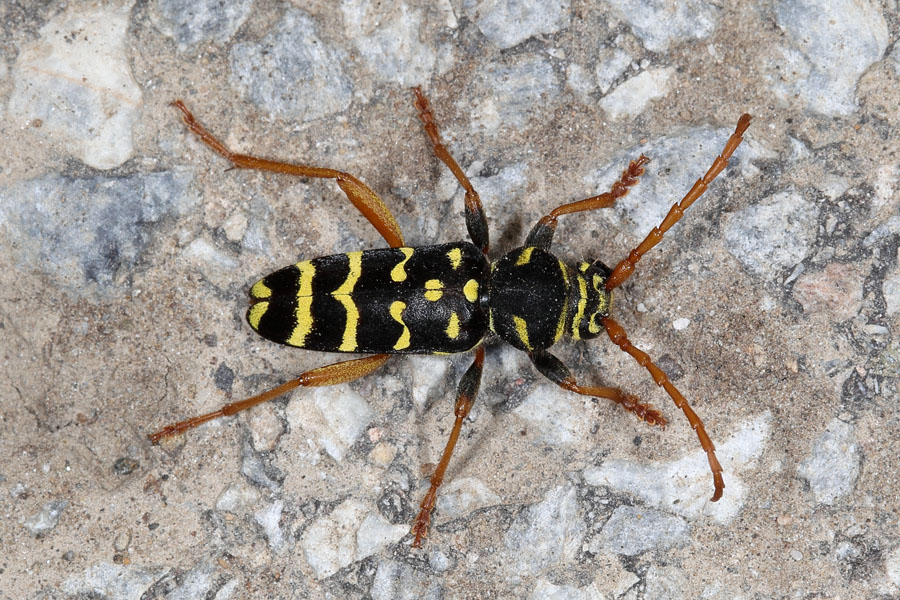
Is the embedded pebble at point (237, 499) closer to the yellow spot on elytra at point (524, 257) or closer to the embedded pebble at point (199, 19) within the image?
the yellow spot on elytra at point (524, 257)

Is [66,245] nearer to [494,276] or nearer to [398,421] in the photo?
[398,421]

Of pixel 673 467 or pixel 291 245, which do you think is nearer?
pixel 673 467

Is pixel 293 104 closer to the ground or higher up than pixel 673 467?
higher up

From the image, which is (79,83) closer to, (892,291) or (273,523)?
(273,523)

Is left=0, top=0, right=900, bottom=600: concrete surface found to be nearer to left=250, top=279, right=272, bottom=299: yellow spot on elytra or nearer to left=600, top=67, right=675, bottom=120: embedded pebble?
left=600, top=67, right=675, bottom=120: embedded pebble

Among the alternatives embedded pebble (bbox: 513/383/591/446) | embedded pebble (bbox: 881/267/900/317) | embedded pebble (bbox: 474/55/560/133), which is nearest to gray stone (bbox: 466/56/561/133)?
embedded pebble (bbox: 474/55/560/133)

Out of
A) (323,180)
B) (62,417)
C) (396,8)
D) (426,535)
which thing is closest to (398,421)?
(426,535)

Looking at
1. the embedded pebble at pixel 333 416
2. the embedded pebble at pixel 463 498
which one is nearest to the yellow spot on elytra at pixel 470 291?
the embedded pebble at pixel 333 416
